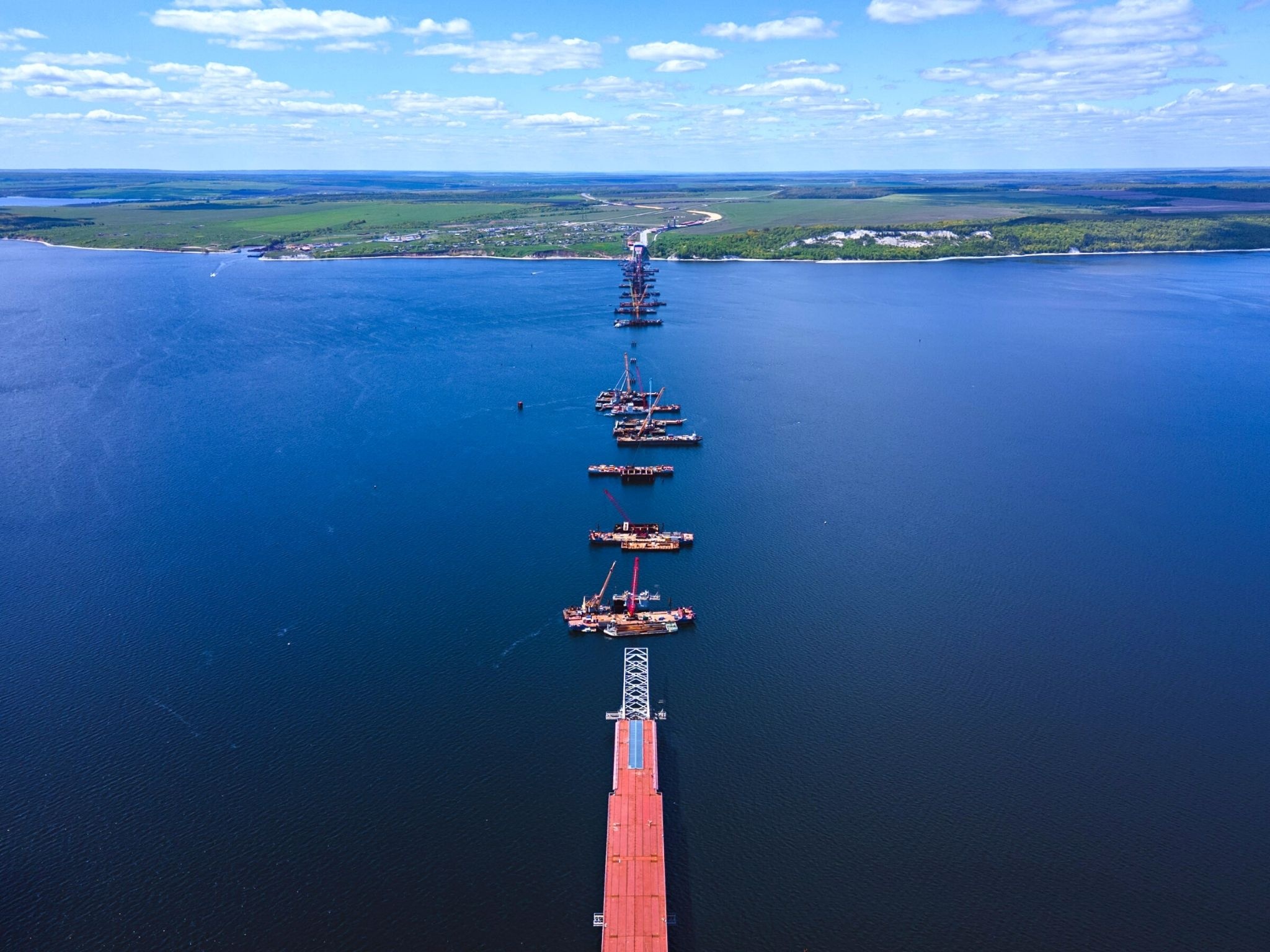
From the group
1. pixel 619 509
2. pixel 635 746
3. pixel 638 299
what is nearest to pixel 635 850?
pixel 635 746

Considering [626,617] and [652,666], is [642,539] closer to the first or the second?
[626,617]

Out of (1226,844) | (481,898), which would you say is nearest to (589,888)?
(481,898)

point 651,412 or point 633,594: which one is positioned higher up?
point 651,412

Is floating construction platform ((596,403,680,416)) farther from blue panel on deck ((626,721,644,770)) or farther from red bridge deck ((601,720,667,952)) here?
red bridge deck ((601,720,667,952))

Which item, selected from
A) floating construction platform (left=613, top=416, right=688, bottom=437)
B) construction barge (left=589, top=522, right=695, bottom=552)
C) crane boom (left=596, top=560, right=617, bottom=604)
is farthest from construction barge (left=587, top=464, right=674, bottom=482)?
crane boom (left=596, top=560, right=617, bottom=604)

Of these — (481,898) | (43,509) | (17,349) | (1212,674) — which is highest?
(17,349)

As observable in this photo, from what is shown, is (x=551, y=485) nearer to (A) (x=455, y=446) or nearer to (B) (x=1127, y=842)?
(A) (x=455, y=446)
